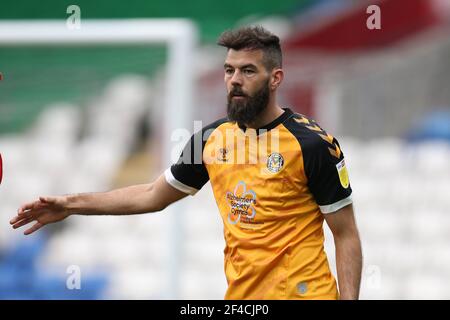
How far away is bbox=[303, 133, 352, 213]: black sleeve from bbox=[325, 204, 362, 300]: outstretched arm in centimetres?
5

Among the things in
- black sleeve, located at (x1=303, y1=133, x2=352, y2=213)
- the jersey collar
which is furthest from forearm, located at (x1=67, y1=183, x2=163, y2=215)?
black sleeve, located at (x1=303, y1=133, x2=352, y2=213)

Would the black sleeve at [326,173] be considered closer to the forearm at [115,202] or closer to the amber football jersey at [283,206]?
the amber football jersey at [283,206]

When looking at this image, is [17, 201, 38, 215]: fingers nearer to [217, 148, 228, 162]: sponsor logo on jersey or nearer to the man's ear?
[217, 148, 228, 162]: sponsor logo on jersey

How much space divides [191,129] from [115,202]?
4.55m

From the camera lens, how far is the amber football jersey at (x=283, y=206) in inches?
A: 192

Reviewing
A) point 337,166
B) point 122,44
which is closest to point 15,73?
point 122,44

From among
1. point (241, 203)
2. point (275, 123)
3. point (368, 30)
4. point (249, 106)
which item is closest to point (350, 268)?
point (241, 203)

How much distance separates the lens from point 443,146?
12828 mm

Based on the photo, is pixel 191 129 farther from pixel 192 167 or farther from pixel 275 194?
pixel 275 194

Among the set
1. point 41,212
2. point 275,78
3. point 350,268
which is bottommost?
point 350,268

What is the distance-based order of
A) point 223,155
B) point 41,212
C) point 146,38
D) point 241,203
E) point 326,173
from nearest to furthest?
point 326,173 < point 241,203 < point 223,155 < point 41,212 < point 146,38

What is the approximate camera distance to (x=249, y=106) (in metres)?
4.91

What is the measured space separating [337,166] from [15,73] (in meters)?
5.64

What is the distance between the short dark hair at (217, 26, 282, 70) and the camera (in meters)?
4.92
